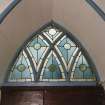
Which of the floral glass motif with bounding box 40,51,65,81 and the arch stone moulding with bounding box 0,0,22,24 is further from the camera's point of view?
the floral glass motif with bounding box 40,51,65,81

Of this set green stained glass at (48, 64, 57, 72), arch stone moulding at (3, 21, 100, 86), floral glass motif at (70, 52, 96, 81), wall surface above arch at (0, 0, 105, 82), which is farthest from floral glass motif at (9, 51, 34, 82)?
floral glass motif at (70, 52, 96, 81)

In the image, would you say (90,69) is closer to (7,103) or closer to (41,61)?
(41,61)

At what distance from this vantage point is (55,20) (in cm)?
510

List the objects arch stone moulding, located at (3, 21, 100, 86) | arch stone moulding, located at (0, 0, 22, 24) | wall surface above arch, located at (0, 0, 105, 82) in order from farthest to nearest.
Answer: arch stone moulding, located at (3, 21, 100, 86), wall surface above arch, located at (0, 0, 105, 82), arch stone moulding, located at (0, 0, 22, 24)

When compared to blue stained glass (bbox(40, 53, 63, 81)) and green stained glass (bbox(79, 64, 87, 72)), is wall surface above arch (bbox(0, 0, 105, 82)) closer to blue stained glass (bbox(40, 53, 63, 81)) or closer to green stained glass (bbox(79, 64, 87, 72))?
green stained glass (bbox(79, 64, 87, 72))

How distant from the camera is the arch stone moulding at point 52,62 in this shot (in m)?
5.12

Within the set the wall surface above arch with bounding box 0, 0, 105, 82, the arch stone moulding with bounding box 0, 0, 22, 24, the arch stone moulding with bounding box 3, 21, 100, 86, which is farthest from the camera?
the arch stone moulding with bounding box 3, 21, 100, 86

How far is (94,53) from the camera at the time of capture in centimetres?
502

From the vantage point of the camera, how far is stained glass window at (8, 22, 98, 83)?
16.9ft

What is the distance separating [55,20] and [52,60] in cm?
65

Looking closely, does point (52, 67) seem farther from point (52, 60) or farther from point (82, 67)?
point (82, 67)

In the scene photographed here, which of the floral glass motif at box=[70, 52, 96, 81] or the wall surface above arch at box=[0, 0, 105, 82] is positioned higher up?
the wall surface above arch at box=[0, 0, 105, 82]

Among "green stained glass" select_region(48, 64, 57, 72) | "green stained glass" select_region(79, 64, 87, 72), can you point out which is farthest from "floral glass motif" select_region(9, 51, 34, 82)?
"green stained glass" select_region(79, 64, 87, 72)

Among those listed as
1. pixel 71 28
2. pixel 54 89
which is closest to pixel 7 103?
pixel 54 89
